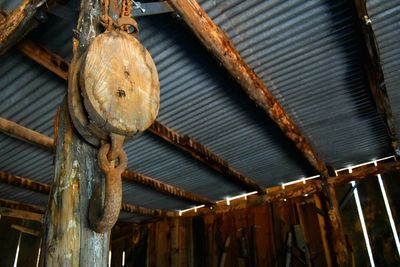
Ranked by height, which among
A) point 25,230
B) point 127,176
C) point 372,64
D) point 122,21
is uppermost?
point 372,64

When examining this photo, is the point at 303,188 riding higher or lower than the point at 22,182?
lower

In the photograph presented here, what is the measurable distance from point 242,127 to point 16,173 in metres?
4.02

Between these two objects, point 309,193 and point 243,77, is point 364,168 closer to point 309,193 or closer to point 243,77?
point 309,193

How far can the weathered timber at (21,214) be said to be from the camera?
719cm

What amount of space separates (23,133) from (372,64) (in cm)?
433

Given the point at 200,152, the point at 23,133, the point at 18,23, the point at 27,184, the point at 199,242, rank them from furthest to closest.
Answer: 1. the point at 199,242
2. the point at 27,184
3. the point at 200,152
4. the point at 23,133
5. the point at 18,23

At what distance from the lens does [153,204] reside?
812cm

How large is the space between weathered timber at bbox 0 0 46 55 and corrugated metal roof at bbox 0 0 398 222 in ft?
0.98

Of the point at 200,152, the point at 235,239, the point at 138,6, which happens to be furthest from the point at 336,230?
the point at 138,6

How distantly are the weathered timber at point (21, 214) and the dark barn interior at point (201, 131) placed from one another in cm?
2

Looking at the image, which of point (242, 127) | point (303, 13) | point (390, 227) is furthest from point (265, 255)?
point (303, 13)

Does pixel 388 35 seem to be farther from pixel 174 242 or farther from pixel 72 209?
pixel 174 242

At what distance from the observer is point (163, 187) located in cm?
670

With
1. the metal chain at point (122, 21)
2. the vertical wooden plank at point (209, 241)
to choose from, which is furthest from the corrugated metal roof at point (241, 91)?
the vertical wooden plank at point (209, 241)
